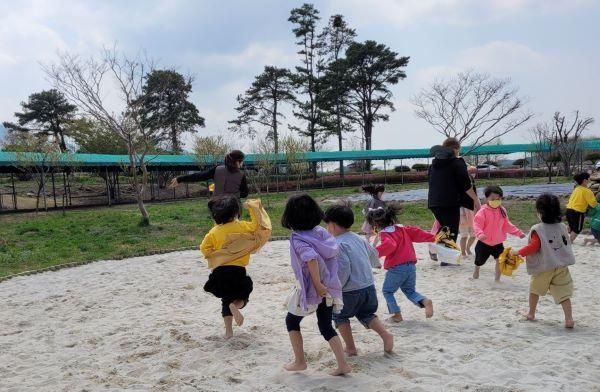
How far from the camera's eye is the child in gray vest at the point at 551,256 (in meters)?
4.61

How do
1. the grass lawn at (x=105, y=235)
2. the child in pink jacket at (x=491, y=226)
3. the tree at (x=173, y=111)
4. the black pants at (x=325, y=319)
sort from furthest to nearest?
the tree at (x=173, y=111), the grass lawn at (x=105, y=235), the child in pink jacket at (x=491, y=226), the black pants at (x=325, y=319)

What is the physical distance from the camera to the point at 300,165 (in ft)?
127

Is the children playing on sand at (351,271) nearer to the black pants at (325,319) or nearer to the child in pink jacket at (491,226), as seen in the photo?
the black pants at (325,319)

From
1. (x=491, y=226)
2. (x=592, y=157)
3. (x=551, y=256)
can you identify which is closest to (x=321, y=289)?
(x=551, y=256)

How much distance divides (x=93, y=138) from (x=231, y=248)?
4260 cm

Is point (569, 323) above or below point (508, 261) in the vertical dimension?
below

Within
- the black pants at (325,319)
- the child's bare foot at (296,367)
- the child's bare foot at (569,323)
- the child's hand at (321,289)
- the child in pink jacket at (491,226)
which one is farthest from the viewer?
the child in pink jacket at (491,226)

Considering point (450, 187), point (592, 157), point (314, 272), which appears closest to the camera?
point (314, 272)

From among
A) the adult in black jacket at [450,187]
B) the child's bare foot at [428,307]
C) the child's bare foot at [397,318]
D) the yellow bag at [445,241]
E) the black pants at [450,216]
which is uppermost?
the adult in black jacket at [450,187]

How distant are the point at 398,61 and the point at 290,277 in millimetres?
40319

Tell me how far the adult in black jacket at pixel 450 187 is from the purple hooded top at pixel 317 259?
3.77 m

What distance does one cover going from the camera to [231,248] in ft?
15.2

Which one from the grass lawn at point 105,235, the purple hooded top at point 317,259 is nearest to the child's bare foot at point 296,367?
the purple hooded top at point 317,259

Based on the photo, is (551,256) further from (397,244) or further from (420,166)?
(420,166)
